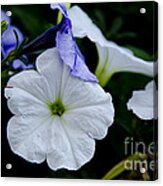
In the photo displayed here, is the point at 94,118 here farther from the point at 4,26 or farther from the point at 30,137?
the point at 4,26

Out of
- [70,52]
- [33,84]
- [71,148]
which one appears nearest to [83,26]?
[70,52]

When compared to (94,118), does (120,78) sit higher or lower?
higher

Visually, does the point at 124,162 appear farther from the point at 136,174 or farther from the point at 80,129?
the point at 80,129

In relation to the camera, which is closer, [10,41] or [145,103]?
[145,103]

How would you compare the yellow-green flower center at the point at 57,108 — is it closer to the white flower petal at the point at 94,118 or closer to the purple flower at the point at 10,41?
the white flower petal at the point at 94,118

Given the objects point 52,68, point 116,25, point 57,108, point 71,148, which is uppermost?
point 116,25
